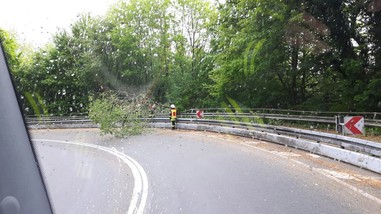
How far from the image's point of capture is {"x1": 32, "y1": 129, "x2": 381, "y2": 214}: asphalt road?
191 inches

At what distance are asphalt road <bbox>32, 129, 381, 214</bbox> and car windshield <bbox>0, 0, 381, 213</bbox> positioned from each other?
0.03 metres

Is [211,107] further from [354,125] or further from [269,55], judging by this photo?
[354,125]

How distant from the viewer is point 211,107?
28.7 metres

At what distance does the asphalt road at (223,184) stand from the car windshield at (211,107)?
1.3 inches

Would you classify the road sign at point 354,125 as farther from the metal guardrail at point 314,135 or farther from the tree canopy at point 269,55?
the tree canopy at point 269,55

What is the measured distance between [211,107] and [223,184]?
2256 cm

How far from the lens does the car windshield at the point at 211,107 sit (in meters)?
4.80

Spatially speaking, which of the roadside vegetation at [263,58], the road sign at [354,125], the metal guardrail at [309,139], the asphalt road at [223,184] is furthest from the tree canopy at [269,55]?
the road sign at [354,125]

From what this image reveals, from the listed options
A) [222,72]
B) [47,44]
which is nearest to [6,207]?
[47,44]

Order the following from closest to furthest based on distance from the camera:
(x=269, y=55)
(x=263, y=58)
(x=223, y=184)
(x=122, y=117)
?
(x=223, y=184)
(x=122, y=117)
(x=269, y=55)
(x=263, y=58)

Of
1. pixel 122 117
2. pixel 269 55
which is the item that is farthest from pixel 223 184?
pixel 269 55

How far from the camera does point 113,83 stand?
1052cm

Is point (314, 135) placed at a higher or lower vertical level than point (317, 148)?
higher

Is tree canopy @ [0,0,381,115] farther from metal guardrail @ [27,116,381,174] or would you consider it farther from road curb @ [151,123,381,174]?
road curb @ [151,123,381,174]
